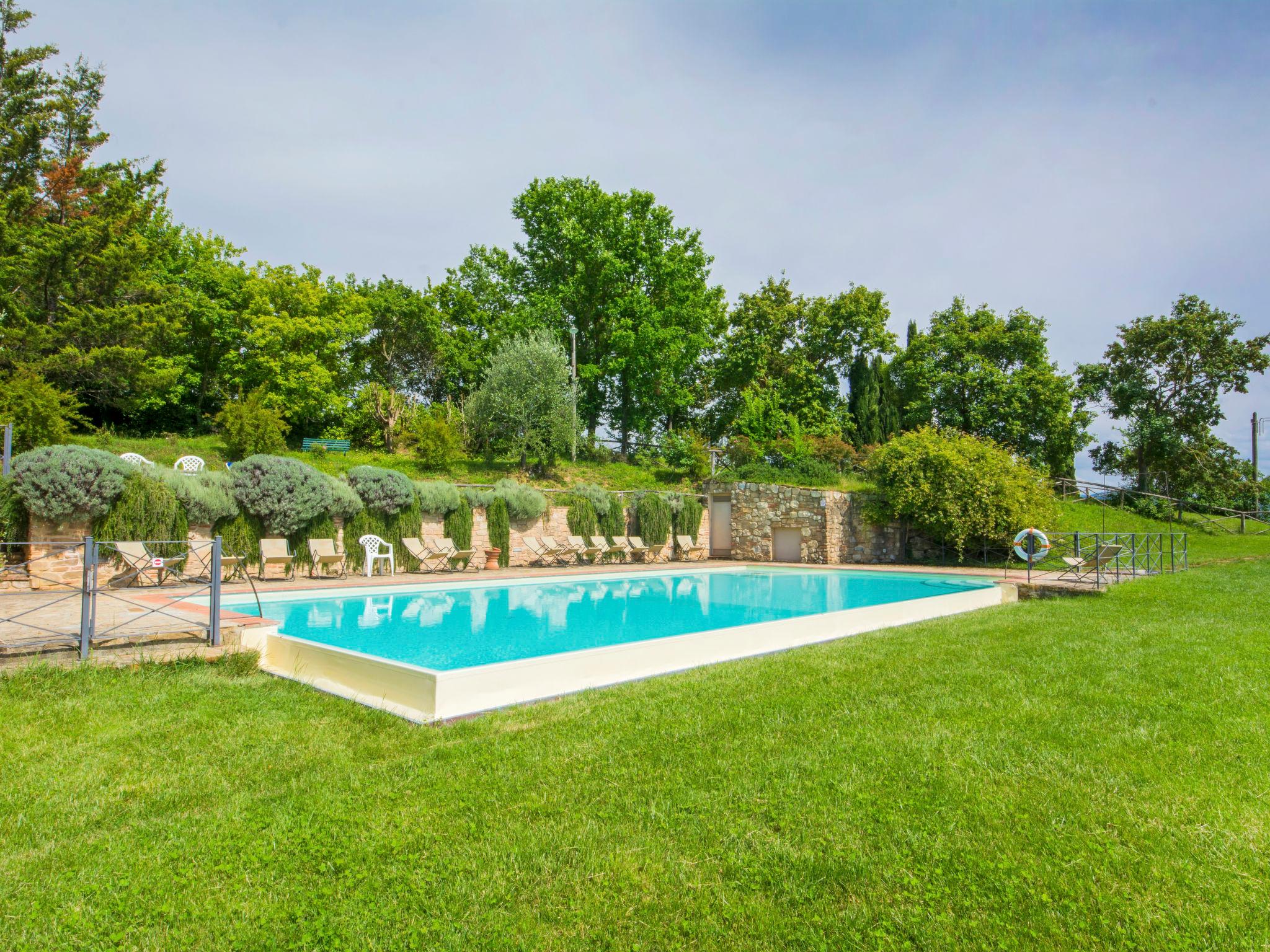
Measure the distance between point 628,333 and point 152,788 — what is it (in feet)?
74.4

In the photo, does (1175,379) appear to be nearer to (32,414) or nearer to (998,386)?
(998,386)

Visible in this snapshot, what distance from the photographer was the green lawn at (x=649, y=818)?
2166mm

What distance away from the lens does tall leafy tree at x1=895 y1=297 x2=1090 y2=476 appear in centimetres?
2444

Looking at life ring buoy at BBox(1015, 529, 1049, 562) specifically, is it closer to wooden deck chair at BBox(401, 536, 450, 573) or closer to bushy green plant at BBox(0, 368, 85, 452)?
wooden deck chair at BBox(401, 536, 450, 573)

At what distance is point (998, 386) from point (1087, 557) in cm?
1356

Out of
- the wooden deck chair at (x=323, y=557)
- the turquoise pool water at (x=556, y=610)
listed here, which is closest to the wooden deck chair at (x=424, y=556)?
the wooden deck chair at (x=323, y=557)

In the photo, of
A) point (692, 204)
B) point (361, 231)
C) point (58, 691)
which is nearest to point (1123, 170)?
point (58, 691)

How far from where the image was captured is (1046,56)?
10.1m

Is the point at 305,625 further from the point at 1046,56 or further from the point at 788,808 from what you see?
the point at 1046,56

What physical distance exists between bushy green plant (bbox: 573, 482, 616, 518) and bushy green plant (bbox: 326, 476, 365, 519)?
5780 millimetres

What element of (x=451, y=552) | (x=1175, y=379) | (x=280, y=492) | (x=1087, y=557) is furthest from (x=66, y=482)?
(x=1175, y=379)

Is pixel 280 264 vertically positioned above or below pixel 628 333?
above

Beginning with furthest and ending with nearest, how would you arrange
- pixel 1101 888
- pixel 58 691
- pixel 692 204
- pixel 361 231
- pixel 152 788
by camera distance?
pixel 692 204, pixel 361 231, pixel 58 691, pixel 152 788, pixel 1101 888

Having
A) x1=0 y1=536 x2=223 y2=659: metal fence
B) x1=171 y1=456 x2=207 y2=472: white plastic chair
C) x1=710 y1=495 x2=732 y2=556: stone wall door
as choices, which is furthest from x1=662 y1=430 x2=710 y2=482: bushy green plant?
x1=0 y1=536 x2=223 y2=659: metal fence
